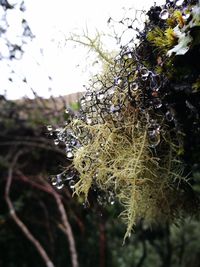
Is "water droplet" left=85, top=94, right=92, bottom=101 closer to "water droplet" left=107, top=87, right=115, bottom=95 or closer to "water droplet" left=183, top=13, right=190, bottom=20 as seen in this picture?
"water droplet" left=107, top=87, right=115, bottom=95

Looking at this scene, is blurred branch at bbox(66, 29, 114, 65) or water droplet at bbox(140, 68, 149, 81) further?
blurred branch at bbox(66, 29, 114, 65)

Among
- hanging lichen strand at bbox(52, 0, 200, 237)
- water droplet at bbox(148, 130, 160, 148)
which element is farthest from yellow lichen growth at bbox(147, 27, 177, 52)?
water droplet at bbox(148, 130, 160, 148)

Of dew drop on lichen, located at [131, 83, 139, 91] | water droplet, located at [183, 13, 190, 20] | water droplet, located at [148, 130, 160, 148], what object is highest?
water droplet, located at [183, 13, 190, 20]

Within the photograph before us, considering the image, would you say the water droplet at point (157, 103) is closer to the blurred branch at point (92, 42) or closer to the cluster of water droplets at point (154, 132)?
the cluster of water droplets at point (154, 132)

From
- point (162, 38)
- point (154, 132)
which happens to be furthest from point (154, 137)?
point (162, 38)

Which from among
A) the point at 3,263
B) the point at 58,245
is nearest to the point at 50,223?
the point at 58,245

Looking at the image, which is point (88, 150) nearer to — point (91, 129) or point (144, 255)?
point (91, 129)

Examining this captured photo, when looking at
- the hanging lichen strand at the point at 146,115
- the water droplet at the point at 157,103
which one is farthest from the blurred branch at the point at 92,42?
the water droplet at the point at 157,103

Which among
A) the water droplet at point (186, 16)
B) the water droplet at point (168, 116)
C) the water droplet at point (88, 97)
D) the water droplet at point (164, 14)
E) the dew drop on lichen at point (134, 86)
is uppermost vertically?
the water droplet at point (164, 14)
